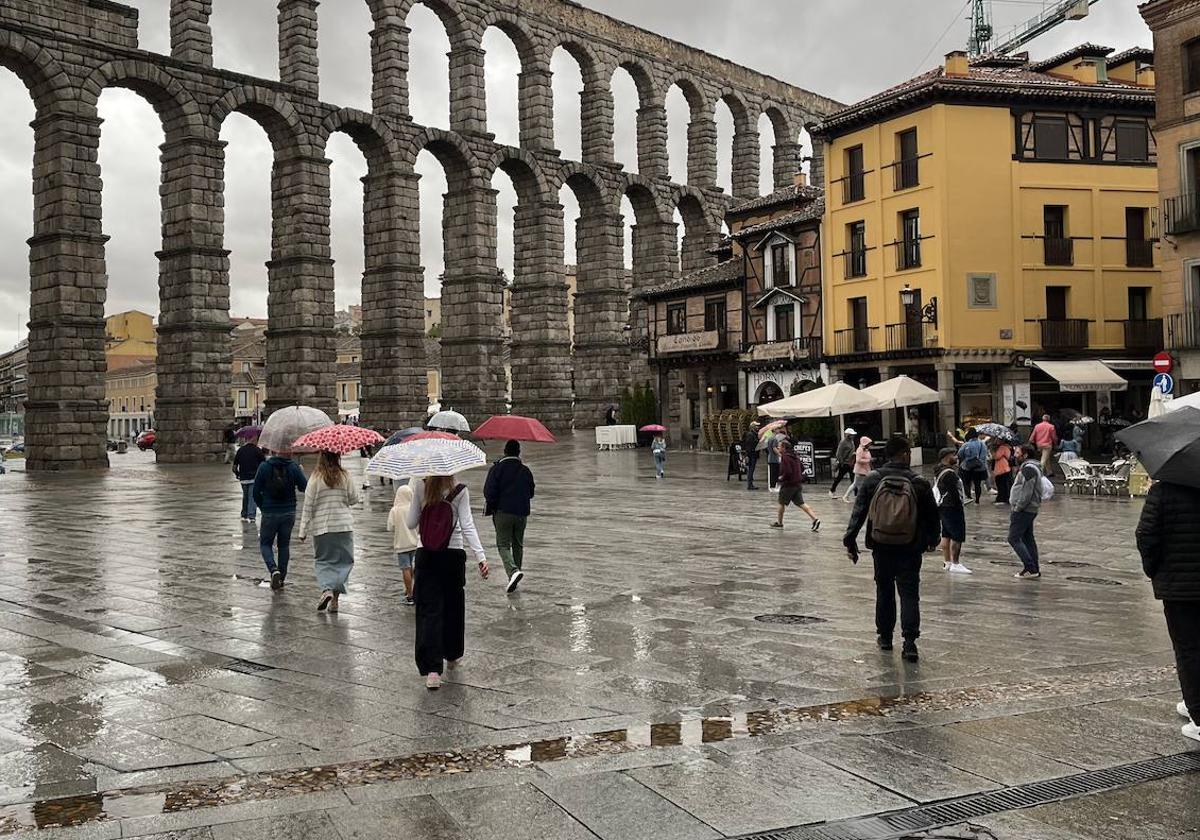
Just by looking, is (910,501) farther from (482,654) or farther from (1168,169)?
(1168,169)

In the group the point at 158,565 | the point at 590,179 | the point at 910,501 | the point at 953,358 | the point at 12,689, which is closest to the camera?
the point at 12,689

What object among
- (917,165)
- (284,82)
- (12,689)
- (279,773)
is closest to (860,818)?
(279,773)

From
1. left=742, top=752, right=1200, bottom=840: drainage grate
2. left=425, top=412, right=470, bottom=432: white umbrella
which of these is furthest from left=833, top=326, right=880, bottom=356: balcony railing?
left=742, top=752, right=1200, bottom=840: drainage grate

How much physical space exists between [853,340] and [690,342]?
993 centimetres

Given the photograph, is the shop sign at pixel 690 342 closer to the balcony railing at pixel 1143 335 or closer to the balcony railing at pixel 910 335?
the balcony railing at pixel 910 335

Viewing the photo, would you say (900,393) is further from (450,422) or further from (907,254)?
(450,422)

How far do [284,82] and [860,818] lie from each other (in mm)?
43587


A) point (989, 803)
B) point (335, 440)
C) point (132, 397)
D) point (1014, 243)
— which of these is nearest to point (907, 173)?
point (1014, 243)

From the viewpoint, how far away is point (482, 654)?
865 centimetres

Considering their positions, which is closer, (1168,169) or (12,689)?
(12,689)

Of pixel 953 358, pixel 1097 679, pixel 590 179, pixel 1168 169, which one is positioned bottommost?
pixel 1097 679

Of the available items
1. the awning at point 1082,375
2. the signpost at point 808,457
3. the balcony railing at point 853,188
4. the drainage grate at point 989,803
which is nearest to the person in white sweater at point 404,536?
the drainage grate at point 989,803

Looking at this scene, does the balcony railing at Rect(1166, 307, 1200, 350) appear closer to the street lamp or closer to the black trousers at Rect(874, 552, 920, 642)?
the street lamp

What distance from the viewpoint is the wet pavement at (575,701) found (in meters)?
5.23
